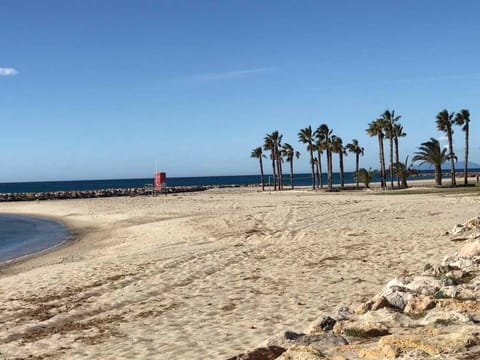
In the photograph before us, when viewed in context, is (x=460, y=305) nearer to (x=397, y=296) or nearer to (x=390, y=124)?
(x=397, y=296)

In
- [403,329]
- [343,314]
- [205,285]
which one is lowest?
[205,285]

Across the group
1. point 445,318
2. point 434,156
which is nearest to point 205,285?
point 445,318

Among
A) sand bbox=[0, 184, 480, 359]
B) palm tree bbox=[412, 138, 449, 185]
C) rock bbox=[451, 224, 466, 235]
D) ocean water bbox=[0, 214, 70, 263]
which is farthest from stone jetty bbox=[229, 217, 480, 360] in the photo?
palm tree bbox=[412, 138, 449, 185]

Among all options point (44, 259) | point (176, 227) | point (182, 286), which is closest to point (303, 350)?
point (182, 286)

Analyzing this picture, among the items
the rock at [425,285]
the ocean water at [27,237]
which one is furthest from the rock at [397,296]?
the ocean water at [27,237]

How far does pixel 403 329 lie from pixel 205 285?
6.78m

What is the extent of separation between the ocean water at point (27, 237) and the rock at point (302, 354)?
19922mm

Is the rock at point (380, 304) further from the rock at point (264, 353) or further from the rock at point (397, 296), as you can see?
the rock at point (264, 353)

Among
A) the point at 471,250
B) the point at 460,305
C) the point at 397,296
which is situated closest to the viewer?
the point at 460,305

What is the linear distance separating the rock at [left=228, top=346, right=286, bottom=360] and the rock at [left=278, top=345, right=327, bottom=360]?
285 millimetres

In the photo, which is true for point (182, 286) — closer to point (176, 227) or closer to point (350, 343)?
point (350, 343)

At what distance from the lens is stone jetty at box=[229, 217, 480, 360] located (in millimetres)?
5184

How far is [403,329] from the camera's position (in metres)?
6.44

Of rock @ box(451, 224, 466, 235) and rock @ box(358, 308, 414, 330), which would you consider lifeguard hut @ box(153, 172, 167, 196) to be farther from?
rock @ box(358, 308, 414, 330)
